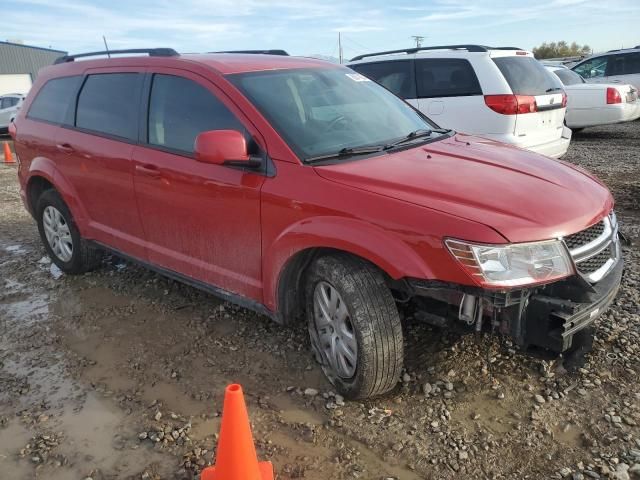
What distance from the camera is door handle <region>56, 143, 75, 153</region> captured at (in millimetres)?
4443

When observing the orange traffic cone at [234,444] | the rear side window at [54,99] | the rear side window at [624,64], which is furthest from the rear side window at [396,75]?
the rear side window at [624,64]

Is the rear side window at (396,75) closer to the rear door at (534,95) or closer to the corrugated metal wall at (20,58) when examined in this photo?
the rear door at (534,95)

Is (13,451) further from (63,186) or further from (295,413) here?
(63,186)

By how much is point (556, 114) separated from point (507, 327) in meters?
5.34

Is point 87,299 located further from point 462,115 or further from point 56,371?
point 462,115

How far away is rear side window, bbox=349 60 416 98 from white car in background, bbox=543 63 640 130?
496 centimetres

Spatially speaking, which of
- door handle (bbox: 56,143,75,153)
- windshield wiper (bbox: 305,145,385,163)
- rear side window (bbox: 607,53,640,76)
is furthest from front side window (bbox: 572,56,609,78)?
door handle (bbox: 56,143,75,153)

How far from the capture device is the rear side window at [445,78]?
22.8 ft

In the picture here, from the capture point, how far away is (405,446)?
264 centimetres

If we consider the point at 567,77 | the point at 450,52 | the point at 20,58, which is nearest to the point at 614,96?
the point at 567,77

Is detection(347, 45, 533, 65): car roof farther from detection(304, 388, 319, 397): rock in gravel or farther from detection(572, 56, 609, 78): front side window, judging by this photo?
detection(572, 56, 609, 78): front side window

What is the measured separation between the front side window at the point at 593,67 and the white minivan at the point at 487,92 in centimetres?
782

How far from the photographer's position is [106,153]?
4.07 metres

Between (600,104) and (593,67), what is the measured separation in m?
4.13
